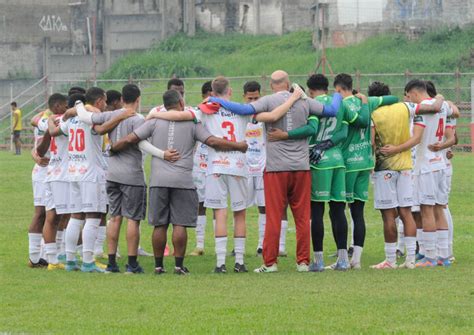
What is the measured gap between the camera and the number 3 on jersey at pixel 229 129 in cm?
1484

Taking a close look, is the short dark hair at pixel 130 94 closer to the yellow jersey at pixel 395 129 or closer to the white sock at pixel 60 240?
the white sock at pixel 60 240

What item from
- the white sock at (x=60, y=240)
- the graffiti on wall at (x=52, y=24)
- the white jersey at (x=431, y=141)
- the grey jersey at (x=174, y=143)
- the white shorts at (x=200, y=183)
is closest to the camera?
the grey jersey at (x=174, y=143)

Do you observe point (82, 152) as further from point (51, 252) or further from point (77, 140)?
point (51, 252)

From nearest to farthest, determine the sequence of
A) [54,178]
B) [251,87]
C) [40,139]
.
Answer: [54,178], [40,139], [251,87]

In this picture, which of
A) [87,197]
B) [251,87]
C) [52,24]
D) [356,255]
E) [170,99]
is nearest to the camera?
[170,99]

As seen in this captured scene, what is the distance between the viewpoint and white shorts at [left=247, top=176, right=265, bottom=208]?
17.7m

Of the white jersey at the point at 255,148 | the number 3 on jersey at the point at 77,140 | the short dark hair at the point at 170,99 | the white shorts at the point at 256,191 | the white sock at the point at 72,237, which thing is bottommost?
the white sock at the point at 72,237

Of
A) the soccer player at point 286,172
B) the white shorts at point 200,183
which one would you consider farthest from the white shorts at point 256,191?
the soccer player at point 286,172

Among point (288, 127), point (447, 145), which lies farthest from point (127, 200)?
point (447, 145)

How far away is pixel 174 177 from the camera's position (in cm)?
1455

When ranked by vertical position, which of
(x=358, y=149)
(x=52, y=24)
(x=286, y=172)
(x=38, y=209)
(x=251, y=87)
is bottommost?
(x=38, y=209)

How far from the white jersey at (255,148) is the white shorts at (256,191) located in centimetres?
32

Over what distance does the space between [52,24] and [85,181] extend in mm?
51486

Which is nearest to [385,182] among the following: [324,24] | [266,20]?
[324,24]
